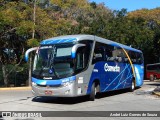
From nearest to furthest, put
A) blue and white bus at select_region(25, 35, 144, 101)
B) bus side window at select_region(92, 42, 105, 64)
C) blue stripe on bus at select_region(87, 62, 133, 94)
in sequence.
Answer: blue and white bus at select_region(25, 35, 144, 101) < bus side window at select_region(92, 42, 105, 64) < blue stripe on bus at select_region(87, 62, 133, 94)

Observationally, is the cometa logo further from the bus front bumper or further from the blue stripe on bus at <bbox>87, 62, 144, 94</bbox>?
the bus front bumper

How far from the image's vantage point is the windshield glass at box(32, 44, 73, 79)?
14953 mm

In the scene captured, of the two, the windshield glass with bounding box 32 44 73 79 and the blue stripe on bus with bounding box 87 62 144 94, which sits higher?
the windshield glass with bounding box 32 44 73 79

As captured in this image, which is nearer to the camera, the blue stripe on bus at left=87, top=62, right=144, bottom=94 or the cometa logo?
the blue stripe on bus at left=87, top=62, right=144, bottom=94

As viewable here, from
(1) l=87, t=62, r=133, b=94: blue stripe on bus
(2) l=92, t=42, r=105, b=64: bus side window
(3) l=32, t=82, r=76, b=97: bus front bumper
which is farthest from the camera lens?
(1) l=87, t=62, r=133, b=94: blue stripe on bus

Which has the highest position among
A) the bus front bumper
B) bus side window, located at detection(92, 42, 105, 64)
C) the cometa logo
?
bus side window, located at detection(92, 42, 105, 64)

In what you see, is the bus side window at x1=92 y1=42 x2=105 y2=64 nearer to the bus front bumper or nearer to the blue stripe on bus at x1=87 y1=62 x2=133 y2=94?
the blue stripe on bus at x1=87 y1=62 x2=133 y2=94

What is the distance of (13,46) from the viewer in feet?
105

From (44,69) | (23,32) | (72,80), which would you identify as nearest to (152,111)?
(72,80)

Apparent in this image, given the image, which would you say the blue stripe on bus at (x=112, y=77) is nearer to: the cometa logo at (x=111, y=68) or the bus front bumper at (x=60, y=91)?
the cometa logo at (x=111, y=68)

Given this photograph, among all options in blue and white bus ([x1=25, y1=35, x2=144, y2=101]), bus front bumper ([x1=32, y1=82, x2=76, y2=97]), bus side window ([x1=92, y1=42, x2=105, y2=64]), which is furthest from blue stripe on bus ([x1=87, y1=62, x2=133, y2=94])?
bus front bumper ([x1=32, y1=82, x2=76, y2=97])

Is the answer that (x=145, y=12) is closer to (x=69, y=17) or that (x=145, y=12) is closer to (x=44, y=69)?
(x=69, y=17)

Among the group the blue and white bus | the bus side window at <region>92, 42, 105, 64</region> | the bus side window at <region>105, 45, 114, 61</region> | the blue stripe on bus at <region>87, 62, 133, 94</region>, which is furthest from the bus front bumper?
the bus side window at <region>105, 45, 114, 61</region>

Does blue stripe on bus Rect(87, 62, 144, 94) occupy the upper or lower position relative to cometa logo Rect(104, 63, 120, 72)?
lower
